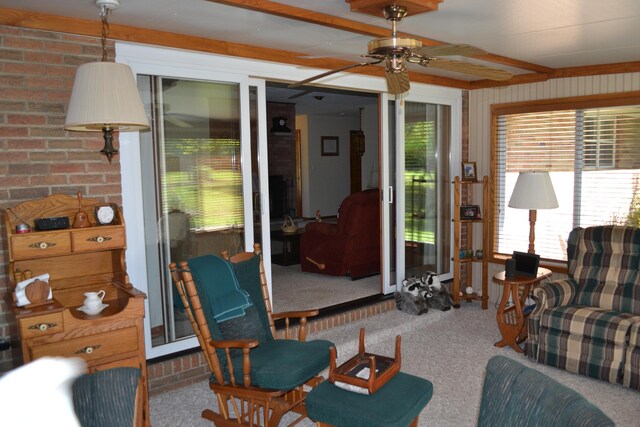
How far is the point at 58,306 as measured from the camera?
2771 mm

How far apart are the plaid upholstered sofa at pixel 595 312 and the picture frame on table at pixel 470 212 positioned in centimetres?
128

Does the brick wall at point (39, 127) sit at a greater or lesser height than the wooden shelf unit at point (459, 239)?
greater

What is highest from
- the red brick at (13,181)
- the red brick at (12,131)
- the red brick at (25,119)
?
the red brick at (25,119)

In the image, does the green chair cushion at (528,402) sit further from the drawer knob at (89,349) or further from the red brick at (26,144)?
the red brick at (26,144)

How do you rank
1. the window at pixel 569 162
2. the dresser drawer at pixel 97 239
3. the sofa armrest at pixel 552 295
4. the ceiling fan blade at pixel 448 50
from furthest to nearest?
1. the window at pixel 569 162
2. the sofa armrest at pixel 552 295
3. the dresser drawer at pixel 97 239
4. the ceiling fan blade at pixel 448 50

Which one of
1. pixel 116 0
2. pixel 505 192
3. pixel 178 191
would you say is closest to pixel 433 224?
pixel 505 192

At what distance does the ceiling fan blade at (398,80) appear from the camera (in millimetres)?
2578

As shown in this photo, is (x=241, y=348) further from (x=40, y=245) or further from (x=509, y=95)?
(x=509, y=95)

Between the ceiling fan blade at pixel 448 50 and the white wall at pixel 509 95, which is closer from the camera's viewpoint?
the ceiling fan blade at pixel 448 50

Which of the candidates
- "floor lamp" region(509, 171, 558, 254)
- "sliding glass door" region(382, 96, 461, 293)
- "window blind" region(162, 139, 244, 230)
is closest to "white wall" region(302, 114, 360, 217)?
"sliding glass door" region(382, 96, 461, 293)

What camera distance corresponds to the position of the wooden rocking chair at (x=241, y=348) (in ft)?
9.50

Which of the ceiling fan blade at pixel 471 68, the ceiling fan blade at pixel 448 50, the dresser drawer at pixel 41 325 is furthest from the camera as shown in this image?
the dresser drawer at pixel 41 325

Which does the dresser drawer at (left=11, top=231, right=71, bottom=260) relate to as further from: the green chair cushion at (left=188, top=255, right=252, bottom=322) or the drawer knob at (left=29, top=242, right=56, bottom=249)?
the green chair cushion at (left=188, top=255, right=252, bottom=322)

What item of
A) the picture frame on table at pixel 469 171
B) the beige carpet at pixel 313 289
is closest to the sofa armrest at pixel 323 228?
the beige carpet at pixel 313 289
